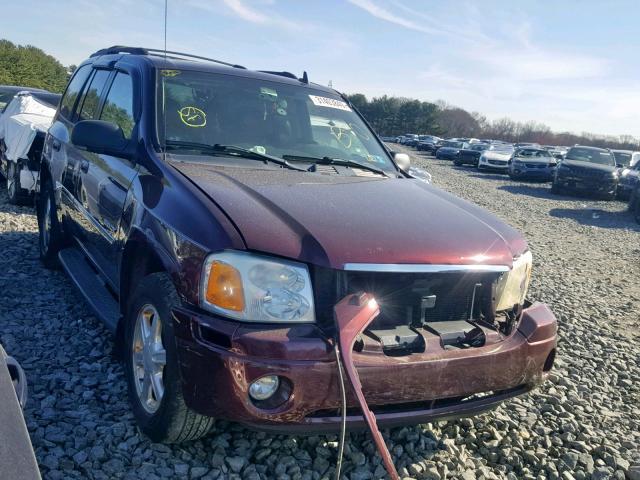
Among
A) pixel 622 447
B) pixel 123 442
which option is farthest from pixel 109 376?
pixel 622 447

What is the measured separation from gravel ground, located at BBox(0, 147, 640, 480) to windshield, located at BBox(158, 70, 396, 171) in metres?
1.47

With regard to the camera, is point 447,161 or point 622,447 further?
point 447,161

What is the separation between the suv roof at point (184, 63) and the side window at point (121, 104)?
0.17 m

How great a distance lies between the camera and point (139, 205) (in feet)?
9.71

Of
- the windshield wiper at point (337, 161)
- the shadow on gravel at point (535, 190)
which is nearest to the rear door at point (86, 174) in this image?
the windshield wiper at point (337, 161)

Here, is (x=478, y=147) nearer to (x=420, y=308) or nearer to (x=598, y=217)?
(x=598, y=217)

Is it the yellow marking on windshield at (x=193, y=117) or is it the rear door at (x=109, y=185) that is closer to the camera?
the rear door at (x=109, y=185)

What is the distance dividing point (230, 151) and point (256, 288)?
135cm

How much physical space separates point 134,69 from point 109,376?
1929 mm

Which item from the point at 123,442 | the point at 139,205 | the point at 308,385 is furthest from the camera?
the point at 139,205

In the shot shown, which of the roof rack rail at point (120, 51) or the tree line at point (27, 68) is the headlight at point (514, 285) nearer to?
the roof rack rail at point (120, 51)

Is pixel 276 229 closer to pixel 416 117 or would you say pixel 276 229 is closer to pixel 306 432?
pixel 306 432

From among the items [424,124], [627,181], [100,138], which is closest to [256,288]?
[100,138]

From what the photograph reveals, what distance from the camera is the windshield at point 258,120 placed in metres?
3.45
